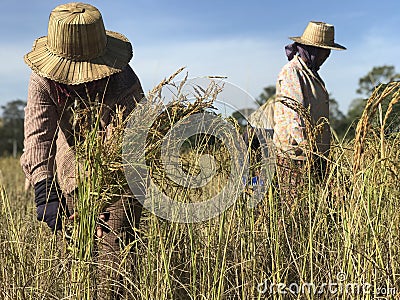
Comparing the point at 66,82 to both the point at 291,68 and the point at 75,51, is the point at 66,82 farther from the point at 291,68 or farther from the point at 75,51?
the point at 291,68

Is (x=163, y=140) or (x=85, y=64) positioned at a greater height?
(x=85, y=64)

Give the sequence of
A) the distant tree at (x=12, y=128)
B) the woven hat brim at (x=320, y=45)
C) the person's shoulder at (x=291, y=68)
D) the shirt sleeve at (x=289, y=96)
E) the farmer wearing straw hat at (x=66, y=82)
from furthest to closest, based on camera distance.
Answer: the distant tree at (x=12, y=128)
the woven hat brim at (x=320, y=45)
the person's shoulder at (x=291, y=68)
the shirt sleeve at (x=289, y=96)
the farmer wearing straw hat at (x=66, y=82)

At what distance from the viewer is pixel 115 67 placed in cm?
211

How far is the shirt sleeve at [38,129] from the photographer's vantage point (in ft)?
6.83

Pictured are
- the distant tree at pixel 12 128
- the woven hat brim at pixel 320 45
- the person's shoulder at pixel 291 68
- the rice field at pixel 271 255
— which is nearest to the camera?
the rice field at pixel 271 255

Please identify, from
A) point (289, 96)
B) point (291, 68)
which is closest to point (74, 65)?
point (289, 96)

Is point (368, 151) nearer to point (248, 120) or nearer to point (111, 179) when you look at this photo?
point (248, 120)

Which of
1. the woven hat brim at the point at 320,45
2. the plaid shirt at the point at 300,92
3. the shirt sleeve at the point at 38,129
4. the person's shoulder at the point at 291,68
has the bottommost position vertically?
the shirt sleeve at the point at 38,129

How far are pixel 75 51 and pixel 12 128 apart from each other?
2992 cm

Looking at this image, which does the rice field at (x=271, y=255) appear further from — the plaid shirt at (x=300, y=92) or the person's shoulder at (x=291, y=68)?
the person's shoulder at (x=291, y=68)

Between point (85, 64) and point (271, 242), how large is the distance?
928 millimetres

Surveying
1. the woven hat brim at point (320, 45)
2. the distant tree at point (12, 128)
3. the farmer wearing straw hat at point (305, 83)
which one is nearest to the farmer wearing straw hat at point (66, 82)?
the farmer wearing straw hat at point (305, 83)

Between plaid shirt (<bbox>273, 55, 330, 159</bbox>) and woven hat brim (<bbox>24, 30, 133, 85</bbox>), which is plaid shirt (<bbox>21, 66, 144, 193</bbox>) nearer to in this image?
woven hat brim (<bbox>24, 30, 133, 85</bbox>)

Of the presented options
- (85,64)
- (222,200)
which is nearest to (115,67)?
(85,64)
